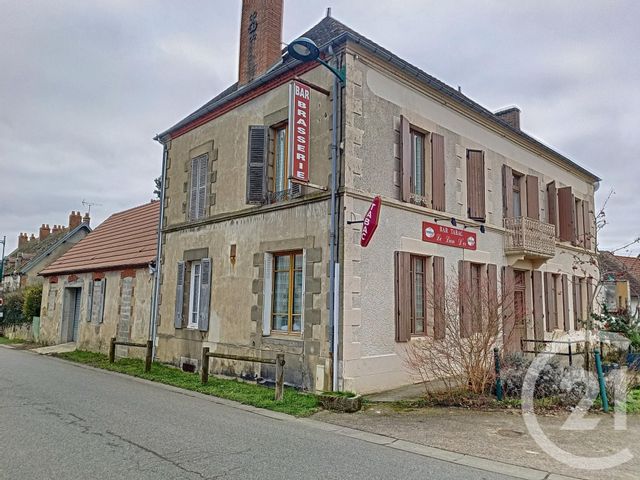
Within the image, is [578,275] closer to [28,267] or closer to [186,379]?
[186,379]

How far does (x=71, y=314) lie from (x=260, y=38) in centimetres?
1422

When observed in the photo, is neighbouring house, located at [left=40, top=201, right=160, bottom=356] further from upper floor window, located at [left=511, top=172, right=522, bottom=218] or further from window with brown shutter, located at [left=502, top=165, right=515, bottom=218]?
upper floor window, located at [left=511, top=172, right=522, bottom=218]

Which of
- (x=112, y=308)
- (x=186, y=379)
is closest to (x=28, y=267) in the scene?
(x=112, y=308)

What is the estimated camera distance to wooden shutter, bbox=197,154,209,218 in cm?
1353

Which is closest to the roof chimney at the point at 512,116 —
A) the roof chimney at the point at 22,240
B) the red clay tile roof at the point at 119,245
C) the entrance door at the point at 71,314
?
the red clay tile roof at the point at 119,245

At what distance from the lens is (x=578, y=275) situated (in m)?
18.0

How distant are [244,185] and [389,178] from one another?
3.59m

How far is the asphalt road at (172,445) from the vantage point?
5.16 metres

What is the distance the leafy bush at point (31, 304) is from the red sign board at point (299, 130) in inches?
807

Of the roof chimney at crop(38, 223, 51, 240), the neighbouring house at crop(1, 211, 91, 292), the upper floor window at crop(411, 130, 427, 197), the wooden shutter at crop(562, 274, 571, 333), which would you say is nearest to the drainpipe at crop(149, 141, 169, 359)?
Result: the upper floor window at crop(411, 130, 427, 197)

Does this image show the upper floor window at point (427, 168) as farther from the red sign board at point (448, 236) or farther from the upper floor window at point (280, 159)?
the upper floor window at point (280, 159)

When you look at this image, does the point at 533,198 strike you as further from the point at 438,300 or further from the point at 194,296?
the point at 194,296

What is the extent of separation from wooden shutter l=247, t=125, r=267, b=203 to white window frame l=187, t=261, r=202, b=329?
3.01 meters

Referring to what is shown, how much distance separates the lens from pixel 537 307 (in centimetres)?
1512
